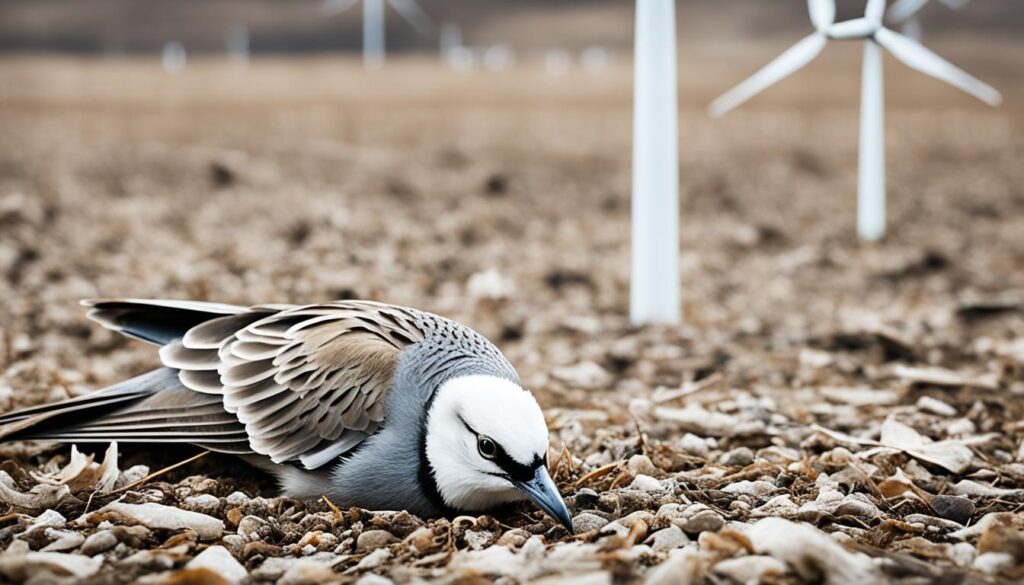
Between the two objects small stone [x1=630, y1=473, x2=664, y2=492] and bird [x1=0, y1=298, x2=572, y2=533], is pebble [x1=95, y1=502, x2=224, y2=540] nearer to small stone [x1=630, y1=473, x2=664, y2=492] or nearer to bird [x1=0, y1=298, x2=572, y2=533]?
bird [x1=0, y1=298, x2=572, y2=533]

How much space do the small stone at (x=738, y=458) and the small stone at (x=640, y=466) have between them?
363mm

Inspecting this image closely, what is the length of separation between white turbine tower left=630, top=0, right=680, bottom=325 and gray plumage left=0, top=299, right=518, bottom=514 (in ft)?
8.49

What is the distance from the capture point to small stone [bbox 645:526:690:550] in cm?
302

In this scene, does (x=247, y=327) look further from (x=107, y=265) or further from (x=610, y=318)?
(x=107, y=265)

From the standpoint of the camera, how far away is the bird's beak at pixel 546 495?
10.3 feet

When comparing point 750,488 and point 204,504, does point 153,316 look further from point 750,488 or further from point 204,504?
point 750,488

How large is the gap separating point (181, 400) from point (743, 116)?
37.7ft

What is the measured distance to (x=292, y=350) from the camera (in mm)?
3807

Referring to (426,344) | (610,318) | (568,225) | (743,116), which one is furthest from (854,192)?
(426,344)

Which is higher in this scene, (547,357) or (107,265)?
(107,265)

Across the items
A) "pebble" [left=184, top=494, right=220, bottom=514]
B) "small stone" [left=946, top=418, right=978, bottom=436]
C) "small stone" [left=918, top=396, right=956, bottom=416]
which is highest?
"pebble" [left=184, top=494, right=220, bottom=514]

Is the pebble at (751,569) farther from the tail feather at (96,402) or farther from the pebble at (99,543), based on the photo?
the tail feather at (96,402)

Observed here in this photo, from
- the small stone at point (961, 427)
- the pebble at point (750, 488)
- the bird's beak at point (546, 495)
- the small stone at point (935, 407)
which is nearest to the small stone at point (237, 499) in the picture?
the bird's beak at point (546, 495)

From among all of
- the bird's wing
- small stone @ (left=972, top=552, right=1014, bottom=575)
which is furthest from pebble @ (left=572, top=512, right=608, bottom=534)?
small stone @ (left=972, top=552, right=1014, bottom=575)
